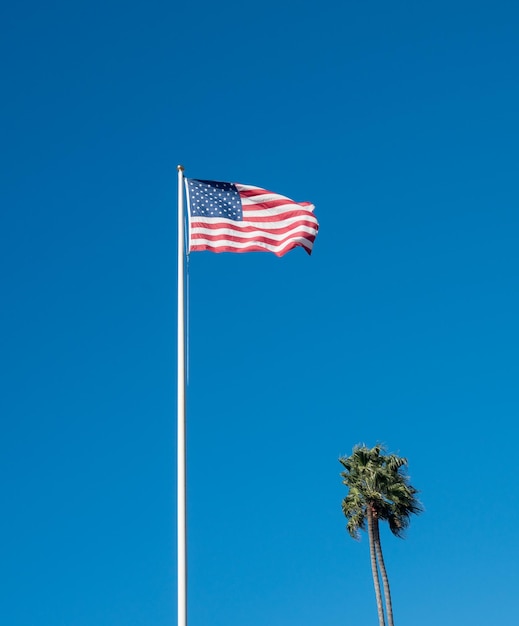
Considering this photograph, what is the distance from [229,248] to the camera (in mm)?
19844

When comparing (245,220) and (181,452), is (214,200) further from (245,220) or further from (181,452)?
(181,452)

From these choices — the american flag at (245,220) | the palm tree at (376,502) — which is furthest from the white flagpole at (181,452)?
the palm tree at (376,502)

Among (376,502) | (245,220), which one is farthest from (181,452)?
(376,502)

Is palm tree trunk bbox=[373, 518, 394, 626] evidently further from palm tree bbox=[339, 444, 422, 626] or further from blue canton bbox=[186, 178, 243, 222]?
blue canton bbox=[186, 178, 243, 222]

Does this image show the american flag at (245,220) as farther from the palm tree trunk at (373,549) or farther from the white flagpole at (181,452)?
the palm tree trunk at (373,549)

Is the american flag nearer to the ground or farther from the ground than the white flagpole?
farther from the ground

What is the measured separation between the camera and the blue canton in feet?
66.0

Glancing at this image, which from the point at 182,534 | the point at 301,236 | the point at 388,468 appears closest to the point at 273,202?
the point at 301,236

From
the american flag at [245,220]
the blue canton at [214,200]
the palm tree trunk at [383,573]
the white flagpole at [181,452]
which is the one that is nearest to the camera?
the white flagpole at [181,452]

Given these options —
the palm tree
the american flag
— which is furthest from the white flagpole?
the palm tree

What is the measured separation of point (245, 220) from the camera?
67.2ft

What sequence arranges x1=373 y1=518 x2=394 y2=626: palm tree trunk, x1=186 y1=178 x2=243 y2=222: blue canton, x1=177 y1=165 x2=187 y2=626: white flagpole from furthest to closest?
x1=373 y1=518 x2=394 y2=626: palm tree trunk, x1=186 y1=178 x2=243 y2=222: blue canton, x1=177 y1=165 x2=187 y2=626: white flagpole

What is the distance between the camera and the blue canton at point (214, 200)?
20125mm

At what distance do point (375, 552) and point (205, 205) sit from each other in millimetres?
26178
